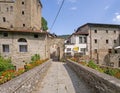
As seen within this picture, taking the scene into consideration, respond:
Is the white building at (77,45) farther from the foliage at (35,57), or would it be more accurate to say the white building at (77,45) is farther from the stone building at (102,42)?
the foliage at (35,57)

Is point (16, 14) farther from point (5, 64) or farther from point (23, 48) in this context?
point (5, 64)

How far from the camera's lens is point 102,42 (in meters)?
41.2

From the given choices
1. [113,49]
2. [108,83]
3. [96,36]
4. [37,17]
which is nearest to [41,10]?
[37,17]

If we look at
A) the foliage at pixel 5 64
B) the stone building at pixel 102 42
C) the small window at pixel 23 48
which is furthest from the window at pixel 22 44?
the stone building at pixel 102 42

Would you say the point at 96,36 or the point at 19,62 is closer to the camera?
the point at 19,62

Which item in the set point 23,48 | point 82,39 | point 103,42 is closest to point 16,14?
point 23,48

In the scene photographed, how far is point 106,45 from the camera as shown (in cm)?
4138

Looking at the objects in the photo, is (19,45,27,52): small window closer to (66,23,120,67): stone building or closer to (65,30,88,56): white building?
(65,30,88,56): white building

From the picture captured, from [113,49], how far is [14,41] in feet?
84.6

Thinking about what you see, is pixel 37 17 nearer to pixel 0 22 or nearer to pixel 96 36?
pixel 0 22

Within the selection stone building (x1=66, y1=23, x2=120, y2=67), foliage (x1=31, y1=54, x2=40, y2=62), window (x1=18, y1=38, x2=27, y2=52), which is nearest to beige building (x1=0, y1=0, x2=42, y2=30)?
window (x1=18, y1=38, x2=27, y2=52)

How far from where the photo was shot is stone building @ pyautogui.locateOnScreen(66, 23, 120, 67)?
3894 centimetres

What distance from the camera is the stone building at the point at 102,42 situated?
38.9m

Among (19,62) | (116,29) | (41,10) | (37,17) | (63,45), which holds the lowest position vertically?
(19,62)
